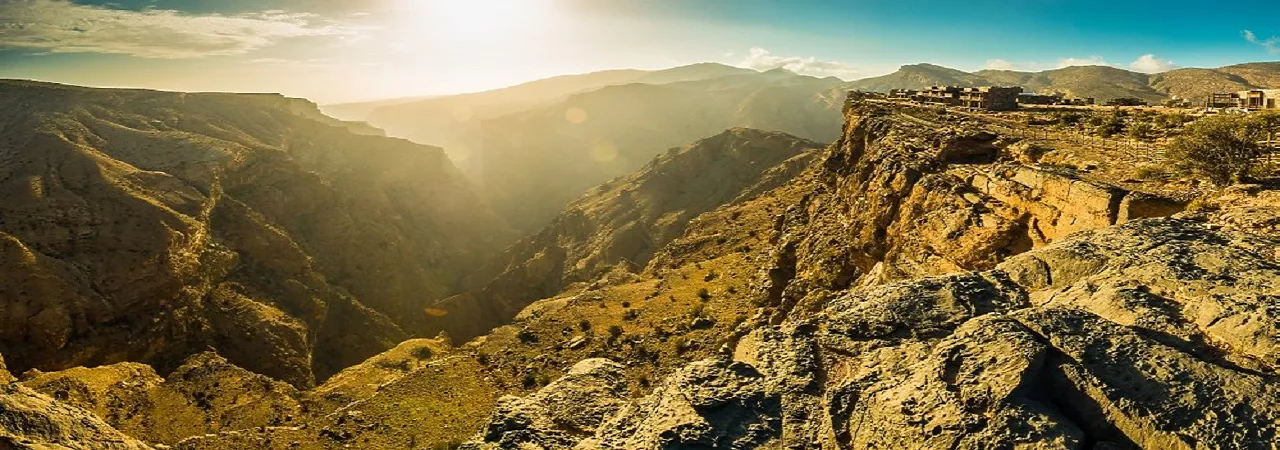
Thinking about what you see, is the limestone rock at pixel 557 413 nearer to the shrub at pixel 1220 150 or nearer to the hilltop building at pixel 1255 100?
the shrub at pixel 1220 150

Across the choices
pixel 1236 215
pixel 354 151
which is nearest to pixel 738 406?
pixel 1236 215

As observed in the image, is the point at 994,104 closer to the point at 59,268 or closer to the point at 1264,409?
the point at 1264,409

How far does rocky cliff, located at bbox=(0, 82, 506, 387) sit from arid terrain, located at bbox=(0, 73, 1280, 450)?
13.5 inches

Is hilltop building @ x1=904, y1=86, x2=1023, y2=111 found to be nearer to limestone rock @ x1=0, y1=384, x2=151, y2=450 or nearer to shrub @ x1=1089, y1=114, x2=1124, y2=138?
shrub @ x1=1089, y1=114, x2=1124, y2=138

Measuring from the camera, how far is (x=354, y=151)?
11556cm

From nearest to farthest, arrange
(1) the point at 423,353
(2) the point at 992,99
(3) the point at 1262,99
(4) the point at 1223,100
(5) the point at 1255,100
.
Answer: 1. (3) the point at 1262,99
2. (5) the point at 1255,100
3. (4) the point at 1223,100
4. (2) the point at 992,99
5. (1) the point at 423,353

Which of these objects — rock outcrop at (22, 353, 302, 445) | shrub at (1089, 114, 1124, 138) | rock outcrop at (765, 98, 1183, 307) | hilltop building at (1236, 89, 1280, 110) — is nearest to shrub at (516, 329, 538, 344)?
rock outcrop at (22, 353, 302, 445)

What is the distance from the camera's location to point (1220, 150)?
59.7 ft

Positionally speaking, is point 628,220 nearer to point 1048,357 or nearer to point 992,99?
point 992,99

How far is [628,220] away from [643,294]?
3535 cm

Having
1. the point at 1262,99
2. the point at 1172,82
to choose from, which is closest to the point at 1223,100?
the point at 1262,99

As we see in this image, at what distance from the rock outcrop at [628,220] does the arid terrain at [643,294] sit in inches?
21.4

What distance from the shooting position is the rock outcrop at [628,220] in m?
71.0

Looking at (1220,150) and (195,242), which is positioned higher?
(1220,150)
